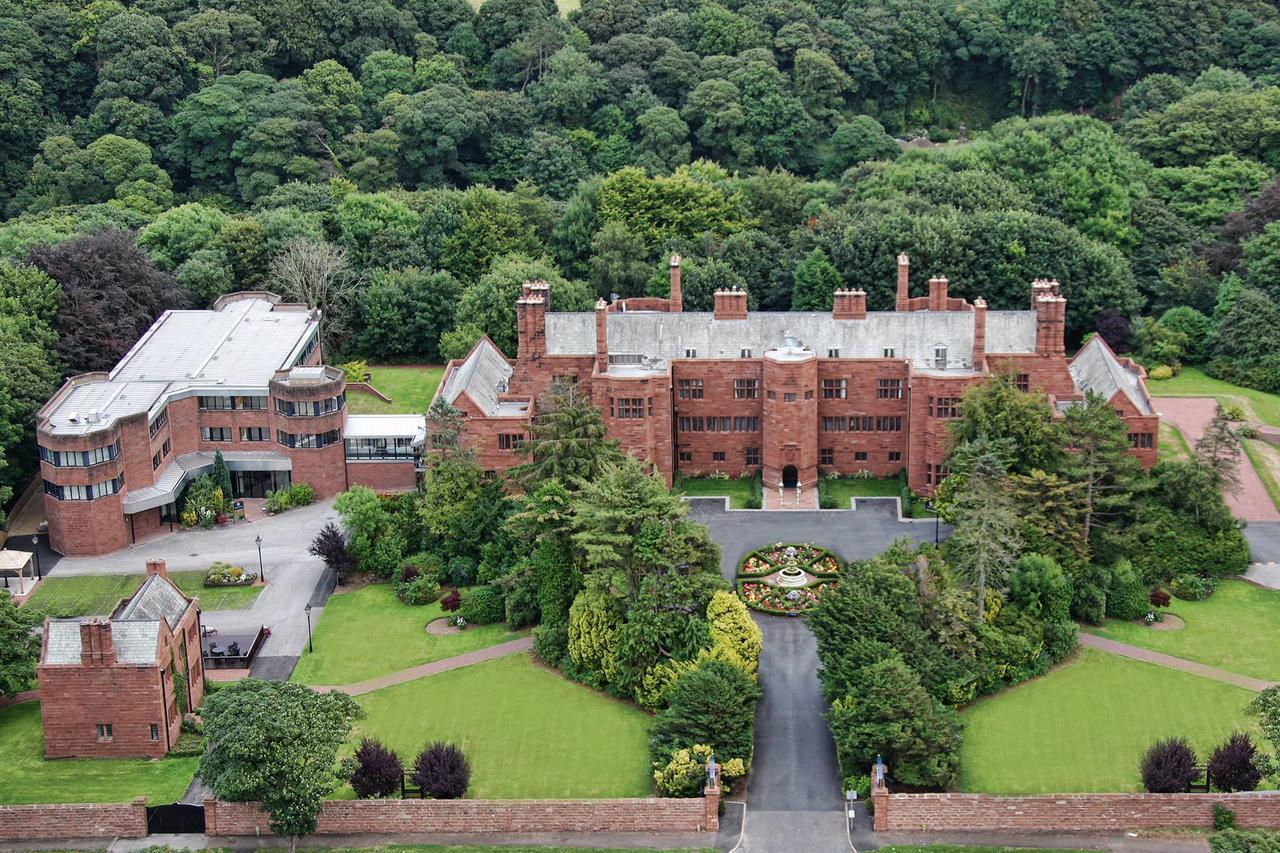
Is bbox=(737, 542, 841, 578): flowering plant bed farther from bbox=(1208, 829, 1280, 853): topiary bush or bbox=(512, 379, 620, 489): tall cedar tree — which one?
bbox=(1208, 829, 1280, 853): topiary bush

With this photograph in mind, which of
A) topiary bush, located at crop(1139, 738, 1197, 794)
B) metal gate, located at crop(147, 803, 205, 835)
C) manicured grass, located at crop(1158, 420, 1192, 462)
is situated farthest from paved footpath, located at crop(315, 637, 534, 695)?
manicured grass, located at crop(1158, 420, 1192, 462)

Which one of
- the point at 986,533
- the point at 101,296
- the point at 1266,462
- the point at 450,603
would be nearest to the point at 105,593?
the point at 450,603

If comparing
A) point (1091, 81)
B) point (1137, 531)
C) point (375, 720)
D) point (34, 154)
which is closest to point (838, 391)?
point (1137, 531)

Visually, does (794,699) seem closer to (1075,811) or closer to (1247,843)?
(1075,811)

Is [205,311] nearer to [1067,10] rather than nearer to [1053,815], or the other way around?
[1053,815]

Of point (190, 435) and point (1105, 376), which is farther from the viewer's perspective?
point (190, 435)

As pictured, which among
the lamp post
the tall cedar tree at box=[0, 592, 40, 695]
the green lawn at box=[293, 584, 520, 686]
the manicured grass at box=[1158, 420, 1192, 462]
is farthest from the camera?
the manicured grass at box=[1158, 420, 1192, 462]
